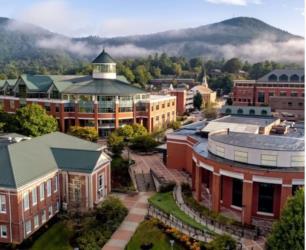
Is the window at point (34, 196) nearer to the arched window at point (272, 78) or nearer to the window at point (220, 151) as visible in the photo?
the window at point (220, 151)

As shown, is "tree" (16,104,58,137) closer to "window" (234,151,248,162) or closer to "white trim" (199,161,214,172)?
"white trim" (199,161,214,172)

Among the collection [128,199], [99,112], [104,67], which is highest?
[104,67]

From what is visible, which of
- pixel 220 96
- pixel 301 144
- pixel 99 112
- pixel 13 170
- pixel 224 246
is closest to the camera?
pixel 224 246

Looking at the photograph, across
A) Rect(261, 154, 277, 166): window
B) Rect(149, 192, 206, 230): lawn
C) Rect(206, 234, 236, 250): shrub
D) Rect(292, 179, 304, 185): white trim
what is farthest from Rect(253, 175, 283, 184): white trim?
Rect(206, 234, 236, 250): shrub

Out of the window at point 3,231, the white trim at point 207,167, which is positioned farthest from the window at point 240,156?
the window at point 3,231

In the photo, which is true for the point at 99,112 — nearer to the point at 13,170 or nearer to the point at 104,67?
the point at 104,67

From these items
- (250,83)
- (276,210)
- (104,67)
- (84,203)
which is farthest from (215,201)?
(250,83)
